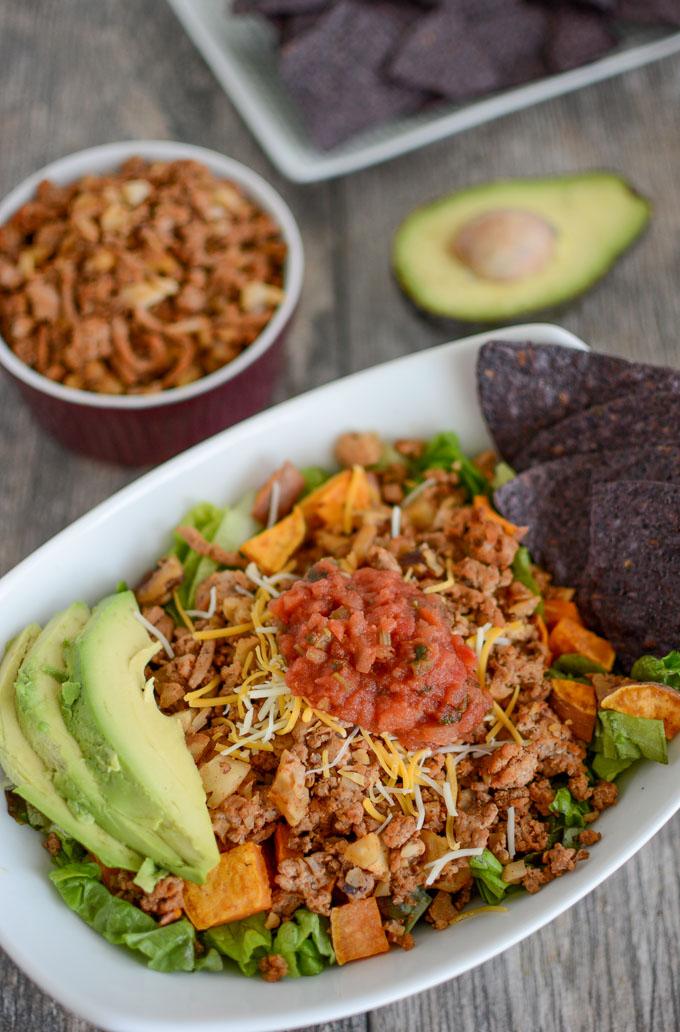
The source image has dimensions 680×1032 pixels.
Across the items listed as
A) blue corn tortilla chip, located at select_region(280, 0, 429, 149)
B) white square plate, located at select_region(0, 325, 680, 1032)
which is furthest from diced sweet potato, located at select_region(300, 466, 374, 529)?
blue corn tortilla chip, located at select_region(280, 0, 429, 149)

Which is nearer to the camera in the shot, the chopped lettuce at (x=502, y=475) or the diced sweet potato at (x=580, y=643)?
the diced sweet potato at (x=580, y=643)

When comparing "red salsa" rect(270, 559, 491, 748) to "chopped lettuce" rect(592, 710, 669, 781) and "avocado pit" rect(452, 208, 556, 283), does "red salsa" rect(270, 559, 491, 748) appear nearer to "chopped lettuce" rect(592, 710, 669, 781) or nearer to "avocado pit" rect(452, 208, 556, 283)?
"chopped lettuce" rect(592, 710, 669, 781)

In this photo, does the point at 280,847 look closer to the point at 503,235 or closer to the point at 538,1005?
the point at 538,1005

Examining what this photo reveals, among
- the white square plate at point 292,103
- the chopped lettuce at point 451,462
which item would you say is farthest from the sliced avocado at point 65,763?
the white square plate at point 292,103

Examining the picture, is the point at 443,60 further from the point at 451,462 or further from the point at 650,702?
the point at 650,702

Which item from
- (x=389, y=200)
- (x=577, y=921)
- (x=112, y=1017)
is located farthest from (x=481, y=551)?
(x=389, y=200)

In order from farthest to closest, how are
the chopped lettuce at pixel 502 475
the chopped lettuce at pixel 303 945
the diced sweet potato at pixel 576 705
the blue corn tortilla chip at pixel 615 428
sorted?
1. the chopped lettuce at pixel 502 475
2. the blue corn tortilla chip at pixel 615 428
3. the diced sweet potato at pixel 576 705
4. the chopped lettuce at pixel 303 945

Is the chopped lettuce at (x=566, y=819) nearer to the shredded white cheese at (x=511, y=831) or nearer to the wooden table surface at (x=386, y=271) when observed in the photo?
the shredded white cheese at (x=511, y=831)
